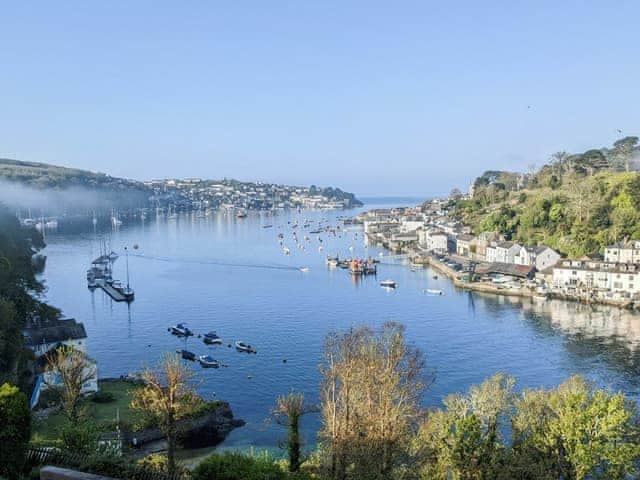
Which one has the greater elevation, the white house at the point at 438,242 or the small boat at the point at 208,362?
the white house at the point at 438,242

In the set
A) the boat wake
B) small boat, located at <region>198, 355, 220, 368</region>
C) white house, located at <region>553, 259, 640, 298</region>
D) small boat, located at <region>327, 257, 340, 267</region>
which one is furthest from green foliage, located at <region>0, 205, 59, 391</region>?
white house, located at <region>553, 259, 640, 298</region>

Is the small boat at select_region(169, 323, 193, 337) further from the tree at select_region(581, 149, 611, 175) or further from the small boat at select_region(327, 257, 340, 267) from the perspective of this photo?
the tree at select_region(581, 149, 611, 175)

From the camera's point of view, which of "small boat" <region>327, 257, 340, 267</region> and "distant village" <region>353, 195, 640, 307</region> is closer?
"distant village" <region>353, 195, 640, 307</region>

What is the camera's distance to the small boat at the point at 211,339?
1883cm

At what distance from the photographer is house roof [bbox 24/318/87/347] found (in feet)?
46.2

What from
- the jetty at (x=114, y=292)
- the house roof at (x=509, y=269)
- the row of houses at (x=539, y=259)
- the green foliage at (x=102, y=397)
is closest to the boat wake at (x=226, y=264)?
the jetty at (x=114, y=292)

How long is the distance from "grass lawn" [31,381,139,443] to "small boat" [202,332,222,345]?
468 cm

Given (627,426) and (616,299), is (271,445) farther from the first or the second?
(616,299)

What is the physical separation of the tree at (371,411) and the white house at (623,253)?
2385 cm

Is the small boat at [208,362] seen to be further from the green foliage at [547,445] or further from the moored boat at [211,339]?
the green foliage at [547,445]

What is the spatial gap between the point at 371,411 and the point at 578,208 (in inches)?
1185

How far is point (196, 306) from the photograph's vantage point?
81.5 feet

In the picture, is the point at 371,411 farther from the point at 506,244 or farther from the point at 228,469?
the point at 506,244

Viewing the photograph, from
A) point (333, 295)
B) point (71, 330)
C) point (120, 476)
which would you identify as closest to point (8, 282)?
point (71, 330)
